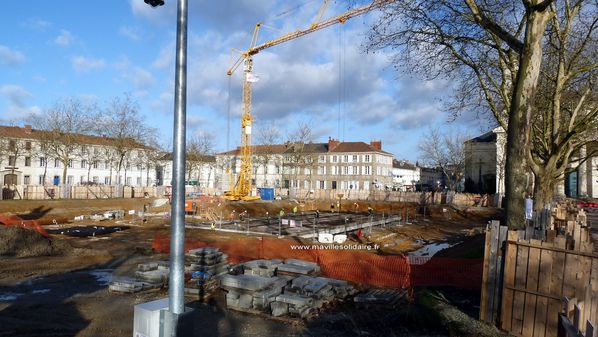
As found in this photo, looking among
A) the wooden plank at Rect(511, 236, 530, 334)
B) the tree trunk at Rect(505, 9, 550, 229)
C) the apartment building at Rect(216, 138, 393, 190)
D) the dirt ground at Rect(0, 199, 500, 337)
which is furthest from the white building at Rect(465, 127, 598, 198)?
the wooden plank at Rect(511, 236, 530, 334)

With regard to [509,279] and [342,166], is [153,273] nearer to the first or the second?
[509,279]

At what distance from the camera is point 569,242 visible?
24.5ft

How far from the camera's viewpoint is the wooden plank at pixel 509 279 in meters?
8.02

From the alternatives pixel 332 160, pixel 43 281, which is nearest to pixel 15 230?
pixel 43 281

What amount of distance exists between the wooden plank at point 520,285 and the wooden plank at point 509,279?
0.22ft

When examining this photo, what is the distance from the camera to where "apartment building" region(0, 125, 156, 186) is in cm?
5191

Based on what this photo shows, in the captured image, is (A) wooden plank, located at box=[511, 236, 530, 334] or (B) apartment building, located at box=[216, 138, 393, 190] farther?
(B) apartment building, located at box=[216, 138, 393, 190]

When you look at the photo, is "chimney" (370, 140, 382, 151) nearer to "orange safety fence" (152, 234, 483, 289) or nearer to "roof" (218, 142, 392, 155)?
"roof" (218, 142, 392, 155)

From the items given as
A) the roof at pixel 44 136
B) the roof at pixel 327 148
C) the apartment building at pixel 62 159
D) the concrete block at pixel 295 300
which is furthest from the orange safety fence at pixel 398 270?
the roof at pixel 327 148

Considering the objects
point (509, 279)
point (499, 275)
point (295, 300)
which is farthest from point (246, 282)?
point (509, 279)

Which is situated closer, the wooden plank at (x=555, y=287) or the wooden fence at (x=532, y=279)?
the wooden fence at (x=532, y=279)

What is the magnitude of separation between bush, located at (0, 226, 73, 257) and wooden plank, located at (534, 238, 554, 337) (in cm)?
1786

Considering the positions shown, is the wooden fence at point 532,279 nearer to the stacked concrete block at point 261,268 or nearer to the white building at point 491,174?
the stacked concrete block at point 261,268

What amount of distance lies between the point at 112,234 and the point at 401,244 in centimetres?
1799
